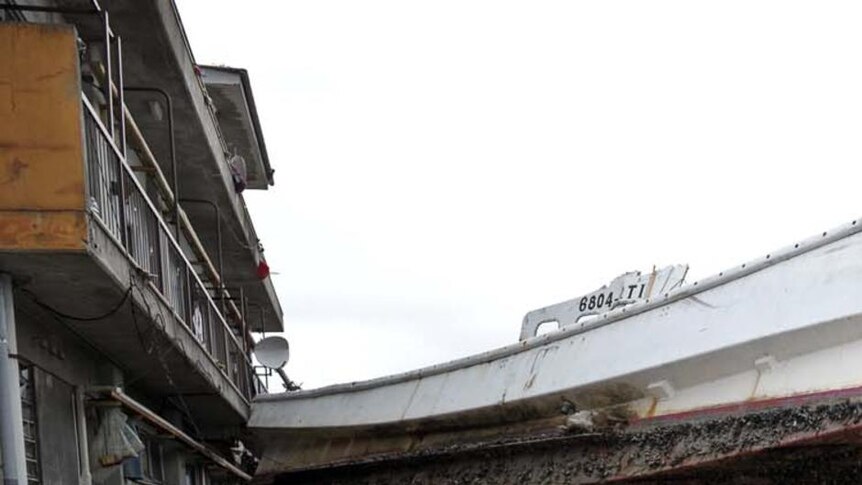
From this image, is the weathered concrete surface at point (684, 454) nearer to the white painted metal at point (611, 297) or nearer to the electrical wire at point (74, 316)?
the white painted metal at point (611, 297)

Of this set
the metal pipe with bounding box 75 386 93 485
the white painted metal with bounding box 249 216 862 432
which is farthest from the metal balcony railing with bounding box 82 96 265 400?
the white painted metal with bounding box 249 216 862 432

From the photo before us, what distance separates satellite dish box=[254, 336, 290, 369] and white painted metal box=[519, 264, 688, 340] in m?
4.47

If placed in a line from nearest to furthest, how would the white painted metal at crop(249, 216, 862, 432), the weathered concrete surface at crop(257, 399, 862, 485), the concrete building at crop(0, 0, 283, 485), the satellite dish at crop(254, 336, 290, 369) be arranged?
the concrete building at crop(0, 0, 283, 485), the weathered concrete surface at crop(257, 399, 862, 485), the white painted metal at crop(249, 216, 862, 432), the satellite dish at crop(254, 336, 290, 369)

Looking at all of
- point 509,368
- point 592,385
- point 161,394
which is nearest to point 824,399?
point 592,385

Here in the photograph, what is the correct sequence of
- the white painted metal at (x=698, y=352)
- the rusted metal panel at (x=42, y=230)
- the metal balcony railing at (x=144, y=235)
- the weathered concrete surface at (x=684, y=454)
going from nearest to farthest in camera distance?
1. the rusted metal panel at (x=42, y=230)
2. the weathered concrete surface at (x=684, y=454)
3. the white painted metal at (x=698, y=352)
4. the metal balcony railing at (x=144, y=235)

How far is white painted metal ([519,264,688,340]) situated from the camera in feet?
29.4

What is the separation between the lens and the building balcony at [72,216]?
4969 millimetres

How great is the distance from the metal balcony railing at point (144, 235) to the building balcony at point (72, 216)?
0.01m

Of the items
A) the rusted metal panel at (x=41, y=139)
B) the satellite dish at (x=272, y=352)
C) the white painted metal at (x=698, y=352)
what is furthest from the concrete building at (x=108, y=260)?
the white painted metal at (x=698, y=352)

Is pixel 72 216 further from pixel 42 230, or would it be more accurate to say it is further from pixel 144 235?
pixel 144 235

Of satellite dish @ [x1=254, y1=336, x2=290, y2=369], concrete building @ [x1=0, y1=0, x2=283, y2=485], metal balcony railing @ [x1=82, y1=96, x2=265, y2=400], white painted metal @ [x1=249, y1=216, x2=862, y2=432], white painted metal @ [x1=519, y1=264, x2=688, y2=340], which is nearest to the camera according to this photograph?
concrete building @ [x1=0, y1=0, x2=283, y2=485]

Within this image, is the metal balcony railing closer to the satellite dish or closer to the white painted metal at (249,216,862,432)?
the satellite dish

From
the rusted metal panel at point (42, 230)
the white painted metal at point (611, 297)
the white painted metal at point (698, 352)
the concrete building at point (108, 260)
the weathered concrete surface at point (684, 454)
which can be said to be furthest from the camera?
the white painted metal at point (611, 297)

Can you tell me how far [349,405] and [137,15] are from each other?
12.7 feet
